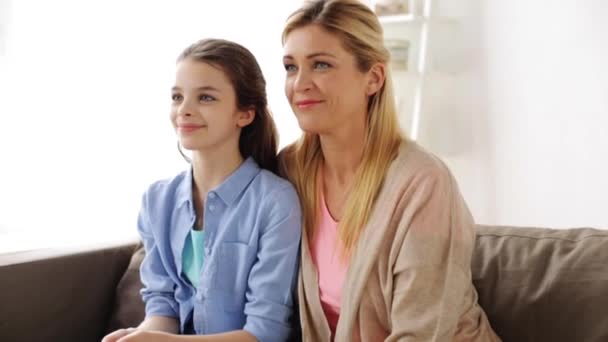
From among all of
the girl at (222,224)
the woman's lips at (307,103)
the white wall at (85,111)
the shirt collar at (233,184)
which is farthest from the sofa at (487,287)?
the woman's lips at (307,103)

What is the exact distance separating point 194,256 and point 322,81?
0.45m

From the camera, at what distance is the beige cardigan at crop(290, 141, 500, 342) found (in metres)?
1.09

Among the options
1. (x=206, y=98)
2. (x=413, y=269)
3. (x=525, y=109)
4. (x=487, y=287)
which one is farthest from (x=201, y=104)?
(x=525, y=109)

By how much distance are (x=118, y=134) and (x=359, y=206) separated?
3.25 feet

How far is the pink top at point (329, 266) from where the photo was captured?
122 centimetres

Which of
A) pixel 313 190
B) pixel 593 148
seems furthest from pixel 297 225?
pixel 593 148

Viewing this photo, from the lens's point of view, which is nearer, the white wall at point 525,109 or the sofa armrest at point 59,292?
the sofa armrest at point 59,292

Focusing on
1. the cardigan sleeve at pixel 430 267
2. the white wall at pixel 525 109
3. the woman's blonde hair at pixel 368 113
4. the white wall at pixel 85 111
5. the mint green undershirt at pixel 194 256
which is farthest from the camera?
the white wall at pixel 525 109

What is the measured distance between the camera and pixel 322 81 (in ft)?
3.95

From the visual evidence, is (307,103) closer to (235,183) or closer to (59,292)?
(235,183)

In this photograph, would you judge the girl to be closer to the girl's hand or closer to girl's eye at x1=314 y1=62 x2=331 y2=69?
the girl's hand

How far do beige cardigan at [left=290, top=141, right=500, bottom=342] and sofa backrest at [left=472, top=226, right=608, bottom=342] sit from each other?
47 millimetres

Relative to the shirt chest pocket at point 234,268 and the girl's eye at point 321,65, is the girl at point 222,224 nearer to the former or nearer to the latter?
the shirt chest pocket at point 234,268

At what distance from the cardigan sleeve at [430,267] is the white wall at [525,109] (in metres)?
0.90
